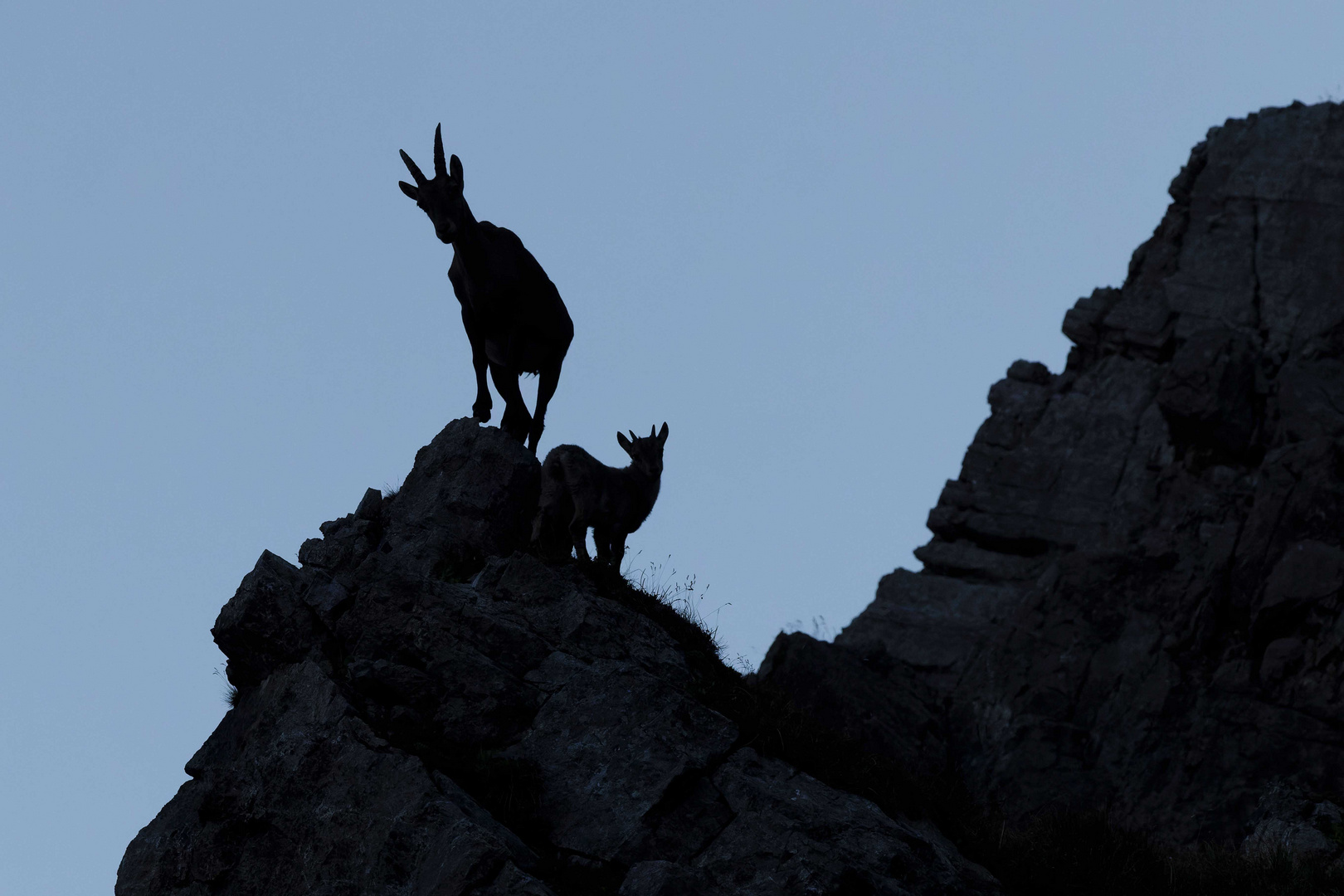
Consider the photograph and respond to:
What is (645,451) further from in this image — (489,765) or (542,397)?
(489,765)

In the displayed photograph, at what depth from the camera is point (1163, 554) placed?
31.6m

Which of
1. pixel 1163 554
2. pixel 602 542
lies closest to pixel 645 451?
pixel 602 542

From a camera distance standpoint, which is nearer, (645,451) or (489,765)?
(489,765)

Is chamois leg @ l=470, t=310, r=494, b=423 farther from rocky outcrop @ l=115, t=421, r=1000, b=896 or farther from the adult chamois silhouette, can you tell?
Result: rocky outcrop @ l=115, t=421, r=1000, b=896

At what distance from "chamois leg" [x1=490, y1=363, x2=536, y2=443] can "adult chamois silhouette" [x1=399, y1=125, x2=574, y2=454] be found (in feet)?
0.03

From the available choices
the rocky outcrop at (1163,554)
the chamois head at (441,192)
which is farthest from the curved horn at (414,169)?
the rocky outcrop at (1163,554)

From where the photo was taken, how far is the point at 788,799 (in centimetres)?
1420

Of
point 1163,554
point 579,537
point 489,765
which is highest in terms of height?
point 1163,554

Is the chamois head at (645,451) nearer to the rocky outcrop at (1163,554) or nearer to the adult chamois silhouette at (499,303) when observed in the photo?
the adult chamois silhouette at (499,303)

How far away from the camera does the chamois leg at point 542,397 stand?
1808cm

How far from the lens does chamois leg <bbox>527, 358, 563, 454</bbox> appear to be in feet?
59.3

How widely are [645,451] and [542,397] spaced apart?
1.77m

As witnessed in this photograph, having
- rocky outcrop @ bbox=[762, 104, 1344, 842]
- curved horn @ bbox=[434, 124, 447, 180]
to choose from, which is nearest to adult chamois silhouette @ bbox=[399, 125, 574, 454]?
curved horn @ bbox=[434, 124, 447, 180]

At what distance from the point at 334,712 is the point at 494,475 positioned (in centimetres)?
369
